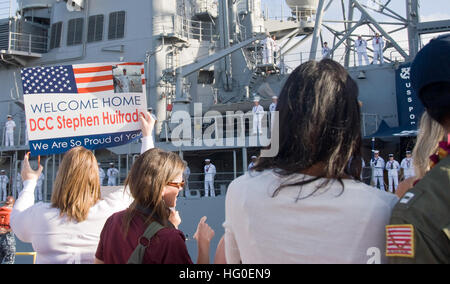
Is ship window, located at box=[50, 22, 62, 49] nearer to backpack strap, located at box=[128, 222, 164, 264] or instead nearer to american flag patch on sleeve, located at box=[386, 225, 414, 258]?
backpack strap, located at box=[128, 222, 164, 264]

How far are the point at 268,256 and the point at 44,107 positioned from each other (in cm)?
306

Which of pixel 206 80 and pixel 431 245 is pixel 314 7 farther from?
pixel 431 245

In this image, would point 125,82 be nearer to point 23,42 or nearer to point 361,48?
point 361,48

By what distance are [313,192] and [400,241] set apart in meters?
0.30

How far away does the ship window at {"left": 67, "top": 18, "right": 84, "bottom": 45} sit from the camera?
16.5 metres

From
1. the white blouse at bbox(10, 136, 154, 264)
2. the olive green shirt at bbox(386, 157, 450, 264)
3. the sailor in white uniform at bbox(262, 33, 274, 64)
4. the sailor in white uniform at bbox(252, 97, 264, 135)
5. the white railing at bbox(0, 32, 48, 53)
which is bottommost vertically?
the white blouse at bbox(10, 136, 154, 264)

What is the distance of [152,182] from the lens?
6.88 ft

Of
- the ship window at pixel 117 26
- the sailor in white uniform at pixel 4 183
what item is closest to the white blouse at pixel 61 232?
the sailor in white uniform at pixel 4 183

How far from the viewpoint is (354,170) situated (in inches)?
60.8

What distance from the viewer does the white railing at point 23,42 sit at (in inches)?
643

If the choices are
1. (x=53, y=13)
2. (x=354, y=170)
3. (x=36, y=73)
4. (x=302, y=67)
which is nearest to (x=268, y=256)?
(x=354, y=170)

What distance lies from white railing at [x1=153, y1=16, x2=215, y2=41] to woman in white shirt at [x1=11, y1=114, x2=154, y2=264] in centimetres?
1348

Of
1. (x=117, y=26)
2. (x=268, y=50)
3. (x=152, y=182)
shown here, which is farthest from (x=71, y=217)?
(x=117, y=26)

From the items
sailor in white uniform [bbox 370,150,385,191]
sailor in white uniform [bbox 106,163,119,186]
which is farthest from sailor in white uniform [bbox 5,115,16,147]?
sailor in white uniform [bbox 370,150,385,191]
